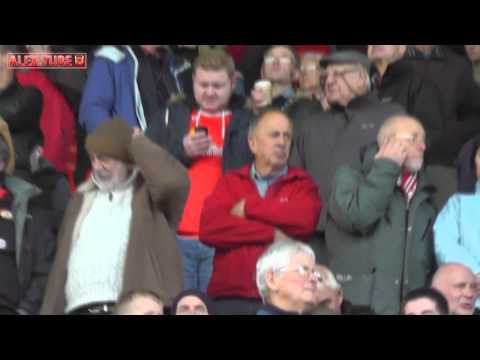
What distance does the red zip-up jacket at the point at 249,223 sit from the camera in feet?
28.0

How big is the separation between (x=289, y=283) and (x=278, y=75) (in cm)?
134

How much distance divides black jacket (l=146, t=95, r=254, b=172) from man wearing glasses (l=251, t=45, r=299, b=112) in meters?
0.11

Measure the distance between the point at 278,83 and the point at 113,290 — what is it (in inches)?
60.3

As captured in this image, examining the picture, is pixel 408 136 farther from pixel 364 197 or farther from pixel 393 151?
pixel 364 197

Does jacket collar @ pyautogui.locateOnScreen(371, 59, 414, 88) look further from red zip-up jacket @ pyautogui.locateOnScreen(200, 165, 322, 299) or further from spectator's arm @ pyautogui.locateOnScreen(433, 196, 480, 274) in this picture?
spectator's arm @ pyautogui.locateOnScreen(433, 196, 480, 274)

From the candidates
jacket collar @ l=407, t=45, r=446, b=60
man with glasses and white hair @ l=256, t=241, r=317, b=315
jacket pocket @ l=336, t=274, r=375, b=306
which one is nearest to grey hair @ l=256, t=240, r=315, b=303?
man with glasses and white hair @ l=256, t=241, r=317, b=315

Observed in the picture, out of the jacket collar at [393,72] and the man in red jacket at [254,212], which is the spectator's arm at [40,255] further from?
the jacket collar at [393,72]

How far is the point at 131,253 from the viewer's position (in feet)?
27.9

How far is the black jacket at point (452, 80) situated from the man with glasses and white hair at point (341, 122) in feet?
0.92

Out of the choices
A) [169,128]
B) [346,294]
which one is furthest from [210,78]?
[346,294]

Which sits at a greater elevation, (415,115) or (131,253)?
(415,115)

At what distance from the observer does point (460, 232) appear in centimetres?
862

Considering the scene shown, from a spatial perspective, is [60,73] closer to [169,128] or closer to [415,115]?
[169,128]

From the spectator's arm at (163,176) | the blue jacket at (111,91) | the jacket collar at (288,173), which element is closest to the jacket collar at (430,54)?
the jacket collar at (288,173)
